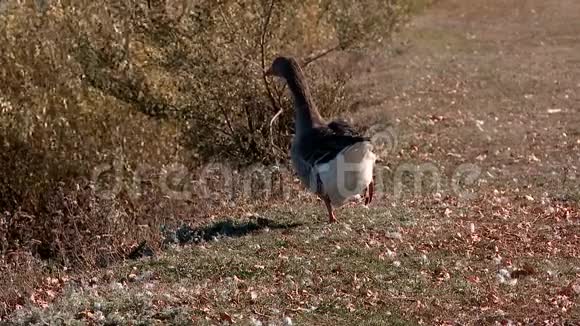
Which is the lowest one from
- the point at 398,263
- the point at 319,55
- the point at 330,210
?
the point at 398,263

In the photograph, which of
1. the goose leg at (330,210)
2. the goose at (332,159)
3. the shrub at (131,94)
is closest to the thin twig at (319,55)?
the shrub at (131,94)

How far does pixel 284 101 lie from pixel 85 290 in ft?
37.1

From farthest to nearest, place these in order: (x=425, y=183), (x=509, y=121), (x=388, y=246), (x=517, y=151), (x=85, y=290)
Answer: (x=509, y=121) → (x=517, y=151) → (x=425, y=183) → (x=388, y=246) → (x=85, y=290)

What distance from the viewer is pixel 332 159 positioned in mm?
12766

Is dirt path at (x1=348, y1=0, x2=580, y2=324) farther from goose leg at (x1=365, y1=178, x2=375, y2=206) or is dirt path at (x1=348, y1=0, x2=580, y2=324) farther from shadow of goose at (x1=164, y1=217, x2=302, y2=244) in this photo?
shadow of goose at (x1=164, y1=217, x2=302, y2=244)

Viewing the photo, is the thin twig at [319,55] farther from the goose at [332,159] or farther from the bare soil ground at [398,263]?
the goose at [332,159]

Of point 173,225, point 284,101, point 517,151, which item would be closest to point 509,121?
point 517,151

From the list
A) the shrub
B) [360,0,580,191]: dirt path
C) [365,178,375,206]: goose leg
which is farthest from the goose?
[360,0,580,191]: dirt path

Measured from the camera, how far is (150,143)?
67.2 feet

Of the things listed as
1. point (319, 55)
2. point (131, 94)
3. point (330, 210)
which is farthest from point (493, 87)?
point (330, 210)

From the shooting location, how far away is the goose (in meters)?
12.6

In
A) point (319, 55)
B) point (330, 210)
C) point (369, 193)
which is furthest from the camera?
point (319, 55)

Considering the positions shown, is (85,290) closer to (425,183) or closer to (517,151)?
(425,183)

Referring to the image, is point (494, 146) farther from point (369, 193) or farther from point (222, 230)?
point (222, 230)
